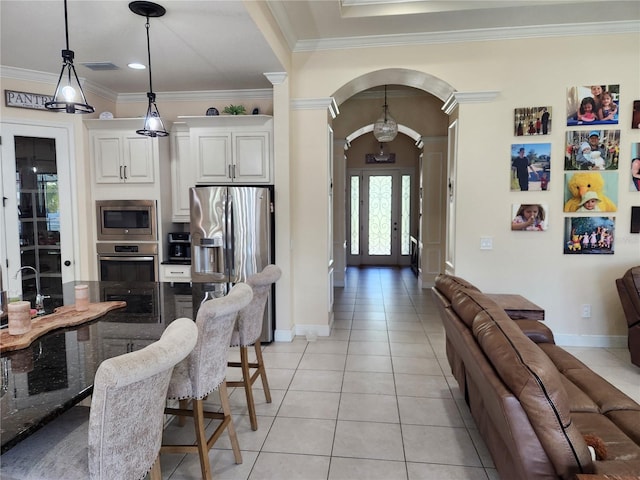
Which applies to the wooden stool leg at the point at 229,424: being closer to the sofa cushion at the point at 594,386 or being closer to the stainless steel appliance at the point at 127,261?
the sofa cushion at the point at 594,386

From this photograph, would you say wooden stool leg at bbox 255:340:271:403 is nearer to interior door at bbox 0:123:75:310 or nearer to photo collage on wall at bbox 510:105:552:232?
interior door at bbox 0:123:75:310

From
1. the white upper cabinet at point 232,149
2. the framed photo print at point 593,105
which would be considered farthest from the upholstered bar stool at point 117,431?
the framed photo print at point 593,105

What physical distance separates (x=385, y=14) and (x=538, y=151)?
6.58 feet

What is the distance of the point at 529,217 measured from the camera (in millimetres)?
3936

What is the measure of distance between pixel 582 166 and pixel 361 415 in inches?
127

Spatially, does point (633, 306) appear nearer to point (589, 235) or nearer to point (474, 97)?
point (589, 235)

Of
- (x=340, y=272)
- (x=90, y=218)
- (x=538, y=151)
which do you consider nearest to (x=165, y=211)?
(x=90, y=218)

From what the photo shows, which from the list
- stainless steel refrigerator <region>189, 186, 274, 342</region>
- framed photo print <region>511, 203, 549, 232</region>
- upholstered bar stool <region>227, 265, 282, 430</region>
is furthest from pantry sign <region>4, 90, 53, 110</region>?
framed photo print <region>511, 203, 549, 232</region>

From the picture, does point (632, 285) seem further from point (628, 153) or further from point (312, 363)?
point (312, 363)

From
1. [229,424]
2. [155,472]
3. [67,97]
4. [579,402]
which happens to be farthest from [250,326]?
[579,402]

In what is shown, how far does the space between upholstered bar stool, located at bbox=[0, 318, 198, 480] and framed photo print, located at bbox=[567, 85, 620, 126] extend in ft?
13.6

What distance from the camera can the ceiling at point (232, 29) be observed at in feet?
9.22

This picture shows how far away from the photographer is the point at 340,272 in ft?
23.9

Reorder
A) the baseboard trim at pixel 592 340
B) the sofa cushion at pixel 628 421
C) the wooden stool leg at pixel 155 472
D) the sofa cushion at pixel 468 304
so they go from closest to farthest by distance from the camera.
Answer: the wooden stool leg at pixel 155 472
the sofa cushion at pixel 628 421
the sofa cushion at pixel 468 304
the baseboard trim at pixel 592 340
